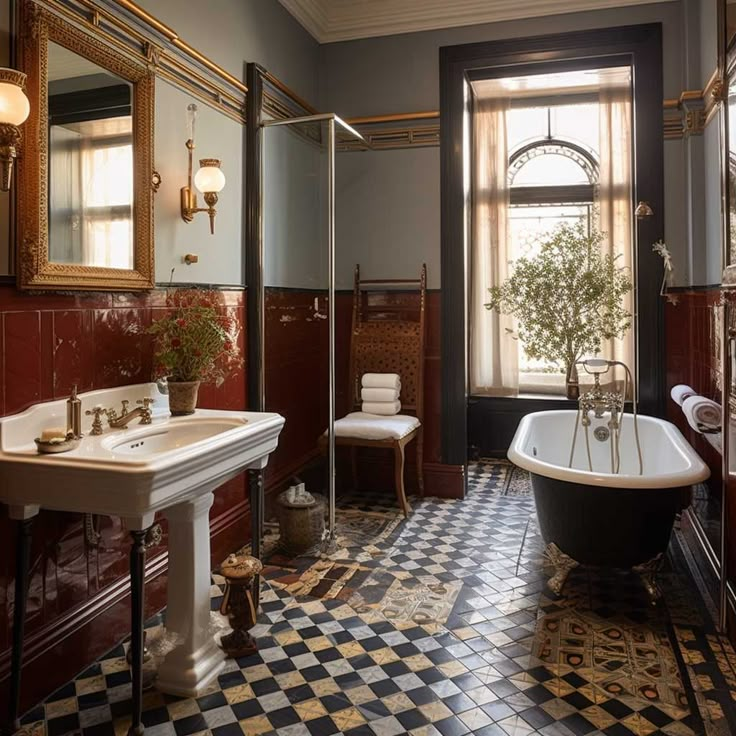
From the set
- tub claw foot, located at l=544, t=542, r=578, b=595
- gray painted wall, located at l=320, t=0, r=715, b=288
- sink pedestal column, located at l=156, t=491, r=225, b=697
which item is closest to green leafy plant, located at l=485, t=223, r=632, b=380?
gray painted wall, located at l=320, t=0, r=715, b=288

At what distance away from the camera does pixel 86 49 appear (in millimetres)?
2236

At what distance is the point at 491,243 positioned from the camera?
5.10 meters

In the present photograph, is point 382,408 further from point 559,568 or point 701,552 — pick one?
point 701,552

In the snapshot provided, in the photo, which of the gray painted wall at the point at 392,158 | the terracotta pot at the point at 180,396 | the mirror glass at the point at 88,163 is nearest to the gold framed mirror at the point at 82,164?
the mirror glass at the point at 88,163

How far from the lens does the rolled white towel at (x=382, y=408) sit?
4160 millimetres

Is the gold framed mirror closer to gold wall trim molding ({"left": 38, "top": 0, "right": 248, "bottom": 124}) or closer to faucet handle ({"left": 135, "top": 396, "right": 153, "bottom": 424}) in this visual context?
gold wall trim molding ({"left": 38, "top": 0, "right": 248, "bottom": 124})

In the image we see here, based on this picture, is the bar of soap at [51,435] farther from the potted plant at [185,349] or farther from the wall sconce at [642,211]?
the wall sconce at [642,211]

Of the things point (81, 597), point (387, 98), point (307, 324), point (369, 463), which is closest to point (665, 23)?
point (387, 98)

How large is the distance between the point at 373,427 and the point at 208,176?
1.73 metres

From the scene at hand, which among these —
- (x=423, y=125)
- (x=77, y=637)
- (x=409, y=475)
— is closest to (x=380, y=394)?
(x=409, y=475)

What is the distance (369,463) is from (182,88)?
104 inches

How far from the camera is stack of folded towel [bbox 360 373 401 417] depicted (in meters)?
4.16

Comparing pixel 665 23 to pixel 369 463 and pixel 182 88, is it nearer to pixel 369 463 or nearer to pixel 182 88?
pixel 182 88

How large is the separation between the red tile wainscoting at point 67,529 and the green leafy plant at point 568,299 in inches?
108
